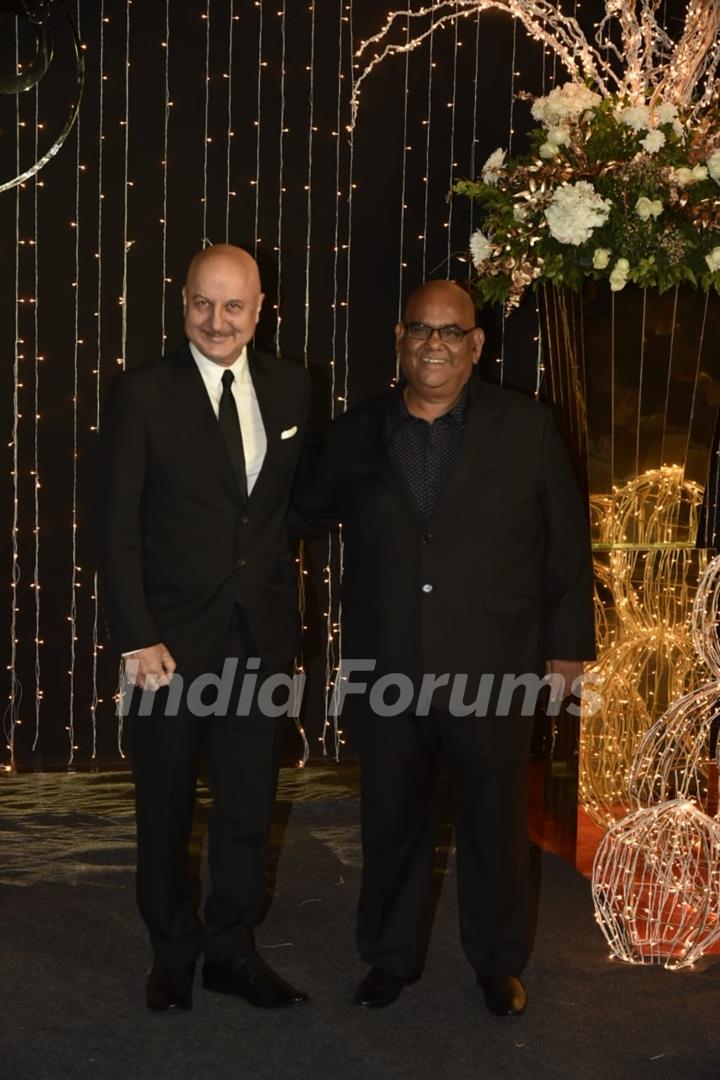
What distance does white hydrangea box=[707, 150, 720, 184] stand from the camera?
366 cm

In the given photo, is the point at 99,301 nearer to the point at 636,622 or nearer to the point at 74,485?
the point at 74,485

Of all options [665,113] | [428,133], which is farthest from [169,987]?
[428,133]

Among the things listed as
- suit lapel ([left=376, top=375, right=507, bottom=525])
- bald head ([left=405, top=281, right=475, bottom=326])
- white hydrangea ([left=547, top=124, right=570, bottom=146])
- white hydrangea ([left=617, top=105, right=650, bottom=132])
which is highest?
white hydrangea ([left=617, top=105, right=650, bottom=132])

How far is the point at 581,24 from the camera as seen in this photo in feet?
18.6

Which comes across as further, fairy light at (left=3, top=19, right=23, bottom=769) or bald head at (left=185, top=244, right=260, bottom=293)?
fairy light at (left=3, top=19, right=23, bottom=769)

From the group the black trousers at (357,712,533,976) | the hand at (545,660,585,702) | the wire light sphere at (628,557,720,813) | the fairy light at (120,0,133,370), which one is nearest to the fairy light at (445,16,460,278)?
the fairy light at (120,0,133,370)

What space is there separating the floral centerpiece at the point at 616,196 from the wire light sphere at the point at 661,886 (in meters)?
1.39

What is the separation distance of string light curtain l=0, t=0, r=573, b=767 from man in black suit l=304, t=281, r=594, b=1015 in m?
2.28

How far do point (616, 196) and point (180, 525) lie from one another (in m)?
1.51

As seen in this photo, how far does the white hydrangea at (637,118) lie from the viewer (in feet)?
12.1

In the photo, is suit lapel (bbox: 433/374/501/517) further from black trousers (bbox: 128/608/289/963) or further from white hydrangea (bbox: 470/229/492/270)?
white hydrangea (bbox: 470/229/492/270)

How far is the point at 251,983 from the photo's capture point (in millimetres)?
3191

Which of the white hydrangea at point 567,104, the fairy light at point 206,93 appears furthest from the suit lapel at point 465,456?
the fairy light at point 206,93

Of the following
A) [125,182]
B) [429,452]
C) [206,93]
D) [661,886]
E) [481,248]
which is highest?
[206,93]
